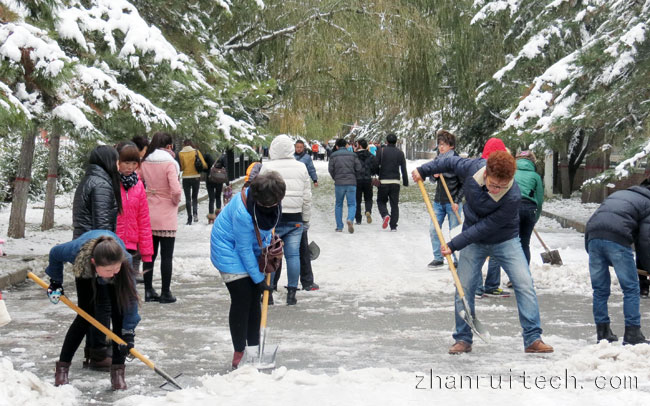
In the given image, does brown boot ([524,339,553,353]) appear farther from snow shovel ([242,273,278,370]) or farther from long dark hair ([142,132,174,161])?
long dark hair ([142,132,174,161])

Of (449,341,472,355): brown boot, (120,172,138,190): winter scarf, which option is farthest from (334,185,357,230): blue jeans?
(449,341,472,355): brown boot

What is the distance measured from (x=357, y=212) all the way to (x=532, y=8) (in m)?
5.87

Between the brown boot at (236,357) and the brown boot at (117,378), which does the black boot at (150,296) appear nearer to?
the brown boot at (236,357)

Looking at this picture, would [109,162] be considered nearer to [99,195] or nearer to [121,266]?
[99,195]

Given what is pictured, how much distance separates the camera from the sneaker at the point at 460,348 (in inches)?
275

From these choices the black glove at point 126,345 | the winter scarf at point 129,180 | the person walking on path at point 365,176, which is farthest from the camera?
the person walking on path at point 365,176

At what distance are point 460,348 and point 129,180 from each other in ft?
10.8

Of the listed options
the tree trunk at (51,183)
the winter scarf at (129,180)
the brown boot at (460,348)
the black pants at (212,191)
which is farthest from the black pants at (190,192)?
the brown boot at (460,348)

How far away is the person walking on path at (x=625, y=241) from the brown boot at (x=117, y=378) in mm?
3817

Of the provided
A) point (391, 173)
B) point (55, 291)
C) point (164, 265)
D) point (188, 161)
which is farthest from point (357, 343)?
point (188, 161)

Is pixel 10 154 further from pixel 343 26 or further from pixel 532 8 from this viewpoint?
pixel 532 8

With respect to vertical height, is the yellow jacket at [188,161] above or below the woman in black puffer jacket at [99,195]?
above

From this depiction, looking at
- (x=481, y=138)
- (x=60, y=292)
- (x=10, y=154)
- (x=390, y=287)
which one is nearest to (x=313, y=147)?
(x=481, y=138)

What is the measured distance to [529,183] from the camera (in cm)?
989
